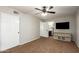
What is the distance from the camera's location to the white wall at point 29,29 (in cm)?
275

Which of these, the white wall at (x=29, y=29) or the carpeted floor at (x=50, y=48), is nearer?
the carpeted floor at (x=50, y=48)

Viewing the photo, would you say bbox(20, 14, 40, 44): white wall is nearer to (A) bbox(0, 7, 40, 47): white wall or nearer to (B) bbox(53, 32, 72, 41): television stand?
(A) bbox(0, 7, 40, 47): white wall

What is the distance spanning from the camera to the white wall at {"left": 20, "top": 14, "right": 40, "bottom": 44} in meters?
2.75

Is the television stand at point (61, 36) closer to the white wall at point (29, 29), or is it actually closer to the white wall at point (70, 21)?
the white wall at point (70, 21)

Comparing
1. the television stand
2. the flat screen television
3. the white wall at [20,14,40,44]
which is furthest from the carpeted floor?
the white wall at [20,14,40,44]

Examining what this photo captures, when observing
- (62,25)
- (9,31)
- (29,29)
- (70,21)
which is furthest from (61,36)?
(9,31)

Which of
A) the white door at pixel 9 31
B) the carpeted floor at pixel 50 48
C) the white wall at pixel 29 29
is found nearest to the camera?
the carpeted floor at pixel 50 48

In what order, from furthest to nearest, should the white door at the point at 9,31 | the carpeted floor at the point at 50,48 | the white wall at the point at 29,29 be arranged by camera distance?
the white wall at the point at 29,29, the white door at the point at 9,31, the carpeted floor at the point at 50,48

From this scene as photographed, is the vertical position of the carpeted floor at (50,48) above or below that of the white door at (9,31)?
below

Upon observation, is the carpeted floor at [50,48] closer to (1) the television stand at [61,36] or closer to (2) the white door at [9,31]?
(1) the television stand at [61,36]

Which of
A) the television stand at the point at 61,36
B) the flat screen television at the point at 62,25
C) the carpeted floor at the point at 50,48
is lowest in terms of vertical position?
the carpeted floor at the point at 50,48

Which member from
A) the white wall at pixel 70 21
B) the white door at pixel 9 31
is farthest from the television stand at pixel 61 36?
the white door at pixel 9 31
